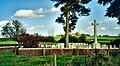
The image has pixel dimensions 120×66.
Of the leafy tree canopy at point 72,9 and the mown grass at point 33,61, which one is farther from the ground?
the leafy tree canopy at point 72,9

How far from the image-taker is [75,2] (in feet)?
181

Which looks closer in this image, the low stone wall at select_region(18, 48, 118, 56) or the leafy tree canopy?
the low stone wall at select_region(18, 48, 118, 56)

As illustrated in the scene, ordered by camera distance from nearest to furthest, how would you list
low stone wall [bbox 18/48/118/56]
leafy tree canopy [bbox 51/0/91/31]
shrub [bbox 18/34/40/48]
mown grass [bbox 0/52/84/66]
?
mown grass [bbox 0/52/84/66] < low stone wall [bbox 18/48/118/56] < shrub [bbox 18/34/40/48] < leafy tree canopy [bbox 51/0/91/31]

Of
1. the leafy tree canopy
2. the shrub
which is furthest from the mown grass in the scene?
the leafy tree canopy

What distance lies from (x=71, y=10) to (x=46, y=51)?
20533 mm

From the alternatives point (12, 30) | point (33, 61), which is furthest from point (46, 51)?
point (12, 30)

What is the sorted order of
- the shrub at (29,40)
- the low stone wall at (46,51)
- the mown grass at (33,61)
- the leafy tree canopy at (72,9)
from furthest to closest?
1. the leafy tree canopy at (72,9)
2. the shrub at (29,40)
3. the low stone wall at (46,51)
4. the mown grass at (33,61)

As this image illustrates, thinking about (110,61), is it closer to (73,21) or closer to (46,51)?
(46,51)

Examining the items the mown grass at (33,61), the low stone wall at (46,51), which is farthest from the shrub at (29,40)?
the mown grass at (33,61)

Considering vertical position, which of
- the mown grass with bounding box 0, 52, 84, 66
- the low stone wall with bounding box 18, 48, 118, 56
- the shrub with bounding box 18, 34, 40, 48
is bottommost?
the mown grass with bounding box 0, 52, 84, 66

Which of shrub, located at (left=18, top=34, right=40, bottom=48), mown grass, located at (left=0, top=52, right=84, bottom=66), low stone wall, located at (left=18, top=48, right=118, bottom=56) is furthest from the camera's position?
shrub, located at (left=18, top=34, right=40, bottom=48)

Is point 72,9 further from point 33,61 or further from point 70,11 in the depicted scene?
point 33,61

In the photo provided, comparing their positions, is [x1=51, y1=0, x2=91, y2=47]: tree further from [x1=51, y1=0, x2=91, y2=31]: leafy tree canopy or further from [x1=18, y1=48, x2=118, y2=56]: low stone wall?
[x1=18, y1=48, x2=118, y2=56]: low stone wall

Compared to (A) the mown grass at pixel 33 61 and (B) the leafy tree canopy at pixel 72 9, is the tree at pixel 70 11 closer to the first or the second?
(B) the leafy tree canopy at pixel 72 9
